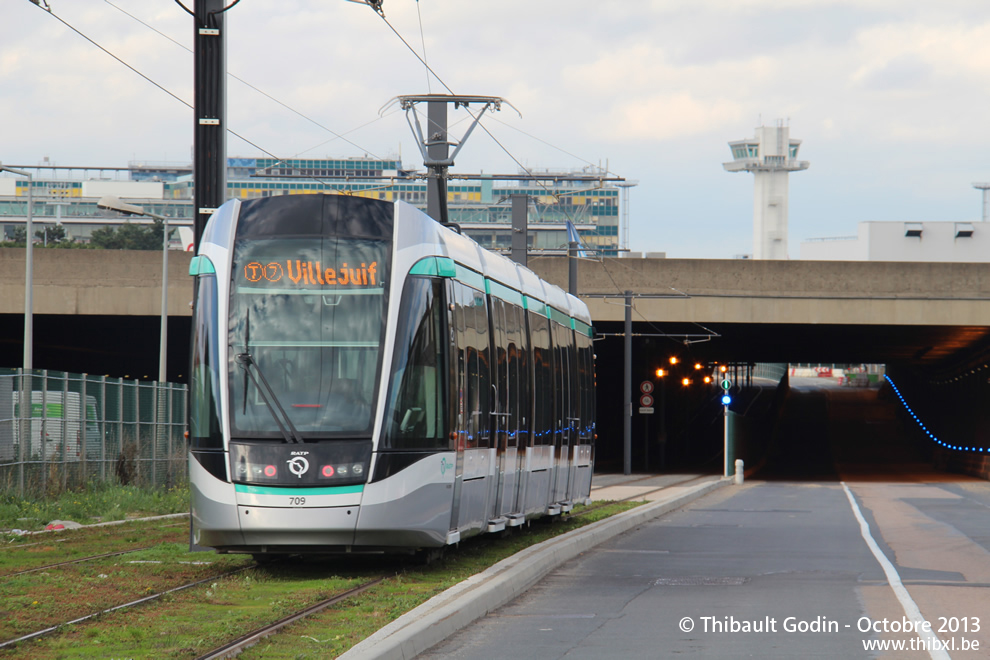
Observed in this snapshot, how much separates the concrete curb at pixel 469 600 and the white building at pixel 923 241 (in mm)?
103186

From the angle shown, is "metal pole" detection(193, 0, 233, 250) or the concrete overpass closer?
"metal pole" detection(193, 0, 233, 250)

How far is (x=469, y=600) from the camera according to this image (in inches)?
396

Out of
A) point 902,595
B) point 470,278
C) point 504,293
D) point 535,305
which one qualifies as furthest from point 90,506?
point 902,595

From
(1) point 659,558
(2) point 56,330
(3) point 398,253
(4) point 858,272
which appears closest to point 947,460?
(4) point 858,272

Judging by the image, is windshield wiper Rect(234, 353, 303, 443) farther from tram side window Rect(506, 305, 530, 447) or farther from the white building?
the white building

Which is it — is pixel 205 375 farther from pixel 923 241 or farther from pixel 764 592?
pixel 923 241

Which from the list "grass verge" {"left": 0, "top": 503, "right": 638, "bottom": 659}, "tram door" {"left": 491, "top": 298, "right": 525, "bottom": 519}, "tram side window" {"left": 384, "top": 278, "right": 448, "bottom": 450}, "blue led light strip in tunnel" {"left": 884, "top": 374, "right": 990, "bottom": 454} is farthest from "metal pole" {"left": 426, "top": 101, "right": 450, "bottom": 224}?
"blue led light strip in tunnel" {"left": 884, "top": 374, "right": 990, "bottom": 454}

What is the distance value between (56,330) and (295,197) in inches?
1460

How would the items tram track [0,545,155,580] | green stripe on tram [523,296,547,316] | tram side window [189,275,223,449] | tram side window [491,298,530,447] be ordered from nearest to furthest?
tram side window [189,275,223,449], tram track [0,545,155,580], tram side window [491,298,530,447], green stripe on tram [523,296,547,316]

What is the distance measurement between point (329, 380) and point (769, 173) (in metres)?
163

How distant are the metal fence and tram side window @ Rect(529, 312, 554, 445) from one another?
866 cm

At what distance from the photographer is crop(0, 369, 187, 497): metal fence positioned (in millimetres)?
20656

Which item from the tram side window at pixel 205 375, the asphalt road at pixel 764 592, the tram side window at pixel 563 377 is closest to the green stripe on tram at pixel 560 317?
the tram side window at pixel 563 377

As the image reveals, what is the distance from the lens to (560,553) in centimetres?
1462
